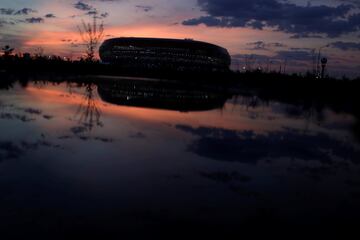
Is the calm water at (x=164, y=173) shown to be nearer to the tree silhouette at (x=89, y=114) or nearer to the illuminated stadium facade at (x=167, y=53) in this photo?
the tree silhouette at (x=89, y=114)

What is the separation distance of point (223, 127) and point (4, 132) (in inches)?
354

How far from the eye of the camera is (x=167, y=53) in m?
166

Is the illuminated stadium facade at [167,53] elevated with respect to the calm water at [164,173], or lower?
elevated

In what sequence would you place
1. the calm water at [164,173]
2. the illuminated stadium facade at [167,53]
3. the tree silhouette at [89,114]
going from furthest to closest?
the illuminated stadium facade at [167,53]
the tree silhouette at [89,114]
the calm water at [164,173]

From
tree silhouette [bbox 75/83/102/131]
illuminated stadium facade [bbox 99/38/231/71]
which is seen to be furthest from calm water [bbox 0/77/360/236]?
illuminated stadium facade [bbox 99/38/231/71]

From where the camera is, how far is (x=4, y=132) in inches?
573

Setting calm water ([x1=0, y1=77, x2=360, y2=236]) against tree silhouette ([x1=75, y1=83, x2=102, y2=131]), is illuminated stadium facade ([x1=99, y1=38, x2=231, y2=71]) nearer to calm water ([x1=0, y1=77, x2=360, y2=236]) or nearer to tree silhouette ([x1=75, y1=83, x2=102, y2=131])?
tree silhouette ([x1=75, y1=83, x2=102, y2=131])

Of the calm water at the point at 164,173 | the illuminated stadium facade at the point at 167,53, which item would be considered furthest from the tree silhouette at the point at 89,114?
the illuminated stadium facade at the point at 167,53

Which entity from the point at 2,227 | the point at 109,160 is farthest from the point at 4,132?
the point at 2,227

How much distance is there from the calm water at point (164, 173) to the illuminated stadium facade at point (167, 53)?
145m

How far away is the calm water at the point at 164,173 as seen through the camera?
25.3ft

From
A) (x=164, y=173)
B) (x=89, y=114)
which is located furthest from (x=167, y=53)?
(x=164, y=173)

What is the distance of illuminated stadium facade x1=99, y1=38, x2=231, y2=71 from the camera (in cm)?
16388

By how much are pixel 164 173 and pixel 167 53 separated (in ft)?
515
